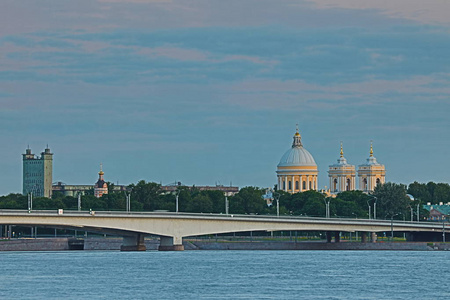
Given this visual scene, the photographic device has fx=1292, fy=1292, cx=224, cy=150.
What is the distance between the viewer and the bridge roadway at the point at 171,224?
123812mm

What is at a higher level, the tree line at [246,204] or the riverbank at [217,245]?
the tree line at [246,204]

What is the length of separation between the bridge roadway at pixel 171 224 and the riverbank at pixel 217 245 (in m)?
3.91

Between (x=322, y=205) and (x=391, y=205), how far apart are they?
10.1 m

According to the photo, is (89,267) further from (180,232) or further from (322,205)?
(322,205)

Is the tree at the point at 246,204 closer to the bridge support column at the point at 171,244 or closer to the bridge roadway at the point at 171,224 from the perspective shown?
the bridge roadway at the point at 171,224

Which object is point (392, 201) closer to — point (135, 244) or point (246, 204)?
point (246, 204)

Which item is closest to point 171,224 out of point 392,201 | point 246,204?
point 392,201

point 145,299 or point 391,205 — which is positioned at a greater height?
point 391,205

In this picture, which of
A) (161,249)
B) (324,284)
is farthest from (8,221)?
(324,284)

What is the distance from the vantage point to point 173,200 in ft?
637

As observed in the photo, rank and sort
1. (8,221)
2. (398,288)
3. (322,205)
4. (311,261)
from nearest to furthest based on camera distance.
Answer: (398,288) → (311,261) → (8,221) → (322,205)

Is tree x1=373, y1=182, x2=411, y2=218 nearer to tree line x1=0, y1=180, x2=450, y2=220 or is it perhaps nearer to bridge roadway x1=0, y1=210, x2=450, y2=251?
tree line x1=0, y1=180, x2=450, y2=220

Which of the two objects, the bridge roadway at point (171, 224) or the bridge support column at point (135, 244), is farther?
the bridge support column at point (135, 244)

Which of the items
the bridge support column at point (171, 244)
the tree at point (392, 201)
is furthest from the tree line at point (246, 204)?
the bridge support column at point (171, 244)
